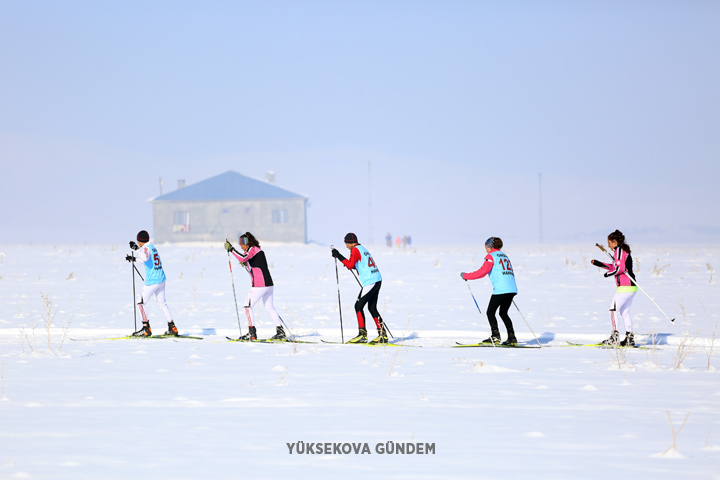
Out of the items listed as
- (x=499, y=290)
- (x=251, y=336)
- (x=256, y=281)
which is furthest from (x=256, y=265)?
(x=499, y=290)

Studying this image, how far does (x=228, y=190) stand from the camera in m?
65.9

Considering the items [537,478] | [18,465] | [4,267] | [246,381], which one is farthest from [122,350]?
[4,267]

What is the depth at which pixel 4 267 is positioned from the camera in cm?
2517

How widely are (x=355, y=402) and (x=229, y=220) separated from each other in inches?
2331

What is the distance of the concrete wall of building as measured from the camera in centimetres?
6406

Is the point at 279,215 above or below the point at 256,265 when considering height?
above

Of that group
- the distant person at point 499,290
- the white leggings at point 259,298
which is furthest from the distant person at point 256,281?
the distant person at point 499,290

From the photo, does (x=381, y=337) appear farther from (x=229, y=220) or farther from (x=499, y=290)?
(x=229, y=220)

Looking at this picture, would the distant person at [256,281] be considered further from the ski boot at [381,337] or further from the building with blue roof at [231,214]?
the building with blue roof at [231,214]

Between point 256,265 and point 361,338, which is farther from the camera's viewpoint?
point 256,265

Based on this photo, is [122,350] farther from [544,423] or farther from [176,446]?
[544,423]

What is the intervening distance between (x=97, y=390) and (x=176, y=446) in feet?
7.72

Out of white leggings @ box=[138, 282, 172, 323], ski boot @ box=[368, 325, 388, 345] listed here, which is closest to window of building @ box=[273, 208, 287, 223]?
white leggings @ box=[138, 282, 172, 323]

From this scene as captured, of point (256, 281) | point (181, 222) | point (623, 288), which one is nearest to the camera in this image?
point (623, 288)
